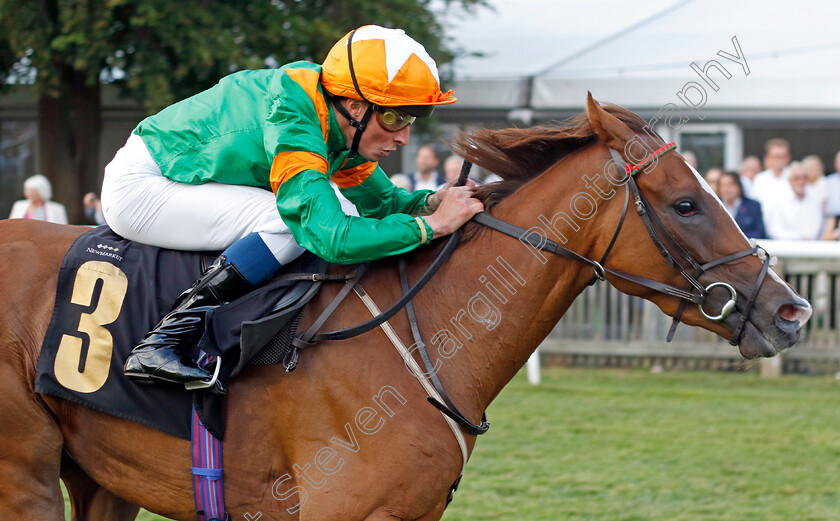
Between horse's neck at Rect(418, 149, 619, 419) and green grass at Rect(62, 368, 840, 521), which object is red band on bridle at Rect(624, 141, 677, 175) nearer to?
horse's neck at Rect(418, 149, 619, 419)

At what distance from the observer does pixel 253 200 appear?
114 inches

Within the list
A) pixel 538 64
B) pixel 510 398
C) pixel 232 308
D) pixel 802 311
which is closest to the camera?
pixel 802 311

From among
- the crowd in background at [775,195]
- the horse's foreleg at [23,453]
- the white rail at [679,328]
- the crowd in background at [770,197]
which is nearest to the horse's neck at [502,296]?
the horse's foreleg at [23,453]

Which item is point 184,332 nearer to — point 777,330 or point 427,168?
point 777,330

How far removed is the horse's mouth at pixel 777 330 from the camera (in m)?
2.57

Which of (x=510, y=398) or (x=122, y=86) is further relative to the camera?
(x=122, y=86)

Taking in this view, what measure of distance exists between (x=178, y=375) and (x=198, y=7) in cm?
839

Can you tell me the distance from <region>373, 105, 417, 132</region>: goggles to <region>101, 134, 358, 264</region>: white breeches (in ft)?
0.91

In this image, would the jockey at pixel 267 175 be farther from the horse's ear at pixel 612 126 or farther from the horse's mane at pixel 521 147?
the horse's ear at pixel 612 126

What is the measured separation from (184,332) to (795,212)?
7.72 metres

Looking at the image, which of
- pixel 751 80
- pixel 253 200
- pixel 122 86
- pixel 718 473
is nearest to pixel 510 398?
pixel 718 473

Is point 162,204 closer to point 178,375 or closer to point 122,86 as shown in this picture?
point 178,375

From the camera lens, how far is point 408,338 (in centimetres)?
279

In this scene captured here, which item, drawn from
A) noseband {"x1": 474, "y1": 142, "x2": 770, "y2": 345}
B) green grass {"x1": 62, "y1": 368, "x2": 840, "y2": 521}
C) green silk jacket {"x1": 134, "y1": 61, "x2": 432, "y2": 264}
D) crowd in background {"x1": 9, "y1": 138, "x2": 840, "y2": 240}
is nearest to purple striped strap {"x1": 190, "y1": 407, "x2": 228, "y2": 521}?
green silk jacket {"x1": 134, "y1": 61, "x2": 432, "y2": 264}
